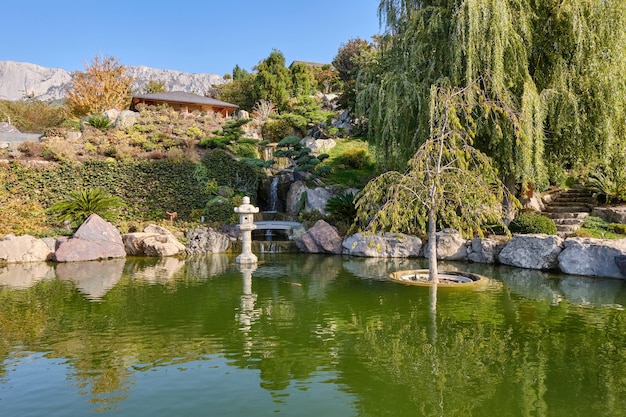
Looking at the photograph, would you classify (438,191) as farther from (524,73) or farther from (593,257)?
(524,73)

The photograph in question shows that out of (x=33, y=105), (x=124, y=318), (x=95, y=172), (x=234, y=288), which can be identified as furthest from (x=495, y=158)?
(x=33, y=105)

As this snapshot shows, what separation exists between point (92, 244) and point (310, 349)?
1124 cm

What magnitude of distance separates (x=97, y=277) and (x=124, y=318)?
177 inches

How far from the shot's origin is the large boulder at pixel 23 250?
42.7 ft

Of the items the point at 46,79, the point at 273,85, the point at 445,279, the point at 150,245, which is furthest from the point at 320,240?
the point at 46,79

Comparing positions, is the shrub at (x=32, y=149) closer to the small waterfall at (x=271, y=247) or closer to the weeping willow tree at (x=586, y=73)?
the small waterfall at (x=271, y=247)

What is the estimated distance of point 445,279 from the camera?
1020cm

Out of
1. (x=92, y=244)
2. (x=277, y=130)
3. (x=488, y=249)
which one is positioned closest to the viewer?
(x=488, y=249)

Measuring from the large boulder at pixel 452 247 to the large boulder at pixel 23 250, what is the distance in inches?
497

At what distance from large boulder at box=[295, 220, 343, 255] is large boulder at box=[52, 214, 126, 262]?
20.7 feet

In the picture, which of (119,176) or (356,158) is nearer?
(119,176)

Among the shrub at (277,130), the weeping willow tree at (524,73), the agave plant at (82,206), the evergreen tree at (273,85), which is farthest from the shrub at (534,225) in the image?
the evergreen tree at (273,85)

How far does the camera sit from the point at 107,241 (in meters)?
14.5


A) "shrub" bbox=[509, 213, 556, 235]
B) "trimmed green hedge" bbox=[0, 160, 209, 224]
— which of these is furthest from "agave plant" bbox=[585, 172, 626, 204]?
"trimmed green hedge" bbox=[0, 160, 209, 224]
